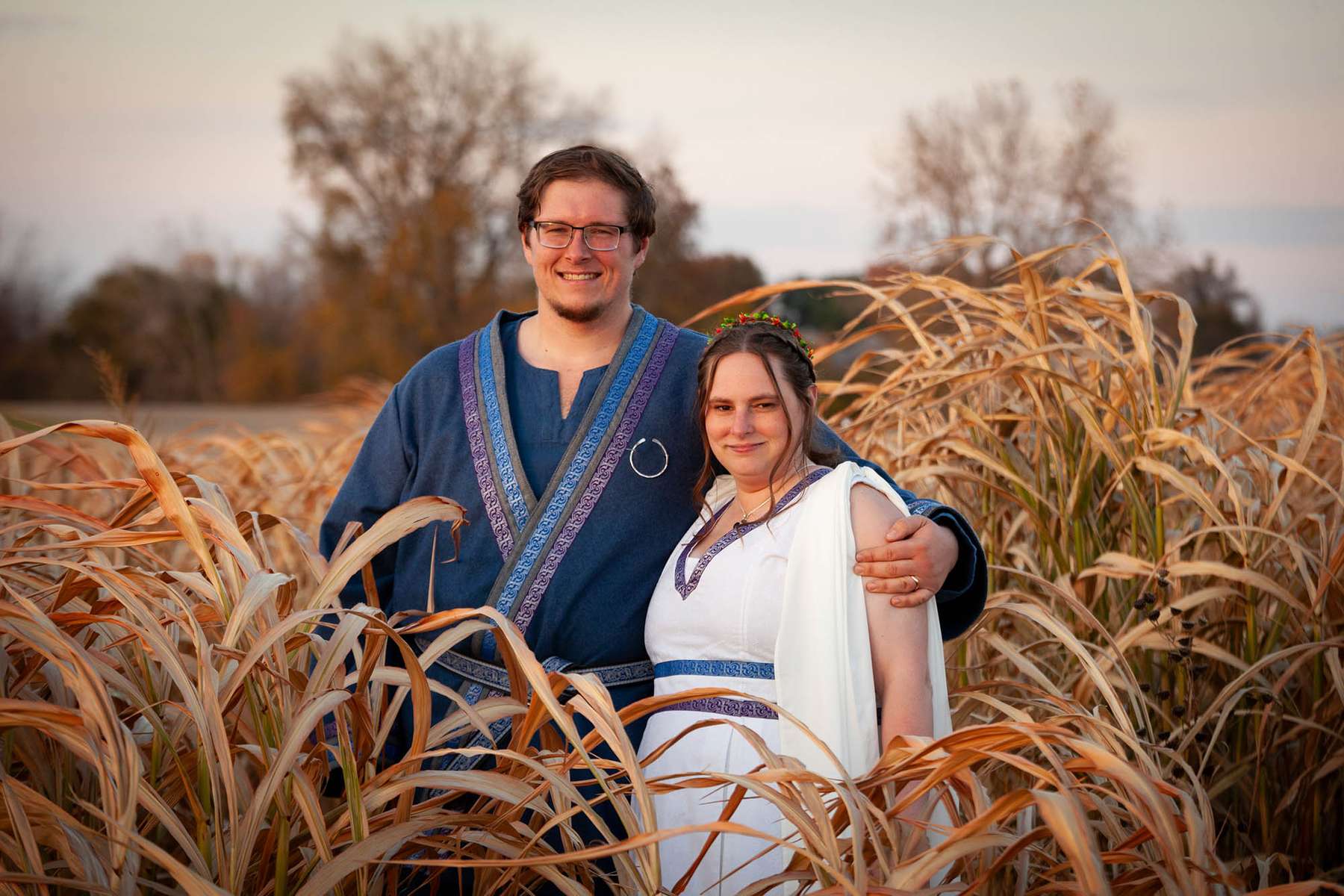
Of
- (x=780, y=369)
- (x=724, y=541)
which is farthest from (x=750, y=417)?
(x=724, y=541)

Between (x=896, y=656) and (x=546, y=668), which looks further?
Result: (x=546, y=668)

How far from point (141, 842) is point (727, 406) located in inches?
46.8

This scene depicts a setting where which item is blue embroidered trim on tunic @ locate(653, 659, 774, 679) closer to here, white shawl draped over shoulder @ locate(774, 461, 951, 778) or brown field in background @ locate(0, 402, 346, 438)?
white shawl draped over shoulder @ locate(774, 461, 951, 778)

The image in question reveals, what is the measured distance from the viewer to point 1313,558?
2.21 m

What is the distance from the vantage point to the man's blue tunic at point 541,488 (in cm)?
214

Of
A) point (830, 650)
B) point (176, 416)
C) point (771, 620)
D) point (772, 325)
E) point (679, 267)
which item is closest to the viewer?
point (830, 650)

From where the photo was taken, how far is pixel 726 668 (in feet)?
6.31

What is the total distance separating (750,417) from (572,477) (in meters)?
0.41

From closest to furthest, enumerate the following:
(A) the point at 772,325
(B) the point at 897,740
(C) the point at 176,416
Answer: (B) the point at 897,740, (A) the point at 772,325, (C) the point at 176,416

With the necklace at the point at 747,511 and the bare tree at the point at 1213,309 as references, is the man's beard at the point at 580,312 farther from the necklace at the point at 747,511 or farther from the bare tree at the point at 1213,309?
the bare tree at the point at 1213,309

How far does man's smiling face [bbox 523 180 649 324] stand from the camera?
221 centimetres

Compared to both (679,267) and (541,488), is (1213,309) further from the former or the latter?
(541,488)

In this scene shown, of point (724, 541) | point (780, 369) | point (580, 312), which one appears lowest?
point (724, 541)

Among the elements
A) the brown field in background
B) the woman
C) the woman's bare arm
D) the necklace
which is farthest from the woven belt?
the brown field in background
